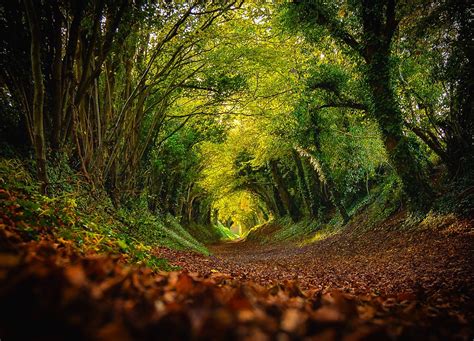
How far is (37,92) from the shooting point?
3.79 metres

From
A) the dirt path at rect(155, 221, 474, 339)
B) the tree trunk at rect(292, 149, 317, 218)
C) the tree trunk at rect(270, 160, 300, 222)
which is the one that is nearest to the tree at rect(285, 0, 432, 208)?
the dirt path at rect(155, 221, 474, 339)

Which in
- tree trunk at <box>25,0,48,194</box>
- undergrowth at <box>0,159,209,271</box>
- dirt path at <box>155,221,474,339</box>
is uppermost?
tree trunk at <box>25,0,48,194</box>

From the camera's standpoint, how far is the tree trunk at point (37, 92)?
340 centimetres

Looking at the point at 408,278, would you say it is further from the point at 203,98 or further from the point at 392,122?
the point at 203,98

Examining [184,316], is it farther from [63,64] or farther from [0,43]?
[0,43]

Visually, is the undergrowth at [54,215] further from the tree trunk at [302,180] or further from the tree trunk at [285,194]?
the tree trunk at [285,194]

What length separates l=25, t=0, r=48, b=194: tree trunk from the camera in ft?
11.2

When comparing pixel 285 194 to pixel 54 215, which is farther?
pixel 285 194

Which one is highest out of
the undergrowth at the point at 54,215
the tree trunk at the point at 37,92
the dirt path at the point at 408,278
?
the tree trunk at the point at 37,92

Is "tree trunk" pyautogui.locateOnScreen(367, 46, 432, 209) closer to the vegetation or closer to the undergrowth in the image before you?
the vegetation

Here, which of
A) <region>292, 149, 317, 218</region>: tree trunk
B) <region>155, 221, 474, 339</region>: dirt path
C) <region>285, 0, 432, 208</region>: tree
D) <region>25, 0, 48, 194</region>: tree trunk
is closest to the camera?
<region>155, 221, 474, 339</region>: dirt path

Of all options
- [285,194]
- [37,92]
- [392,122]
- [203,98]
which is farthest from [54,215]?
[285,194]

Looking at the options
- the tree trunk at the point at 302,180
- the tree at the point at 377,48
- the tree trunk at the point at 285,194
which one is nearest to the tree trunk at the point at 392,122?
the tree at the point at 377,48

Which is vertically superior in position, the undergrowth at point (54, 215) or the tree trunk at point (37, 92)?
the tree trunk at point (37, 92)
